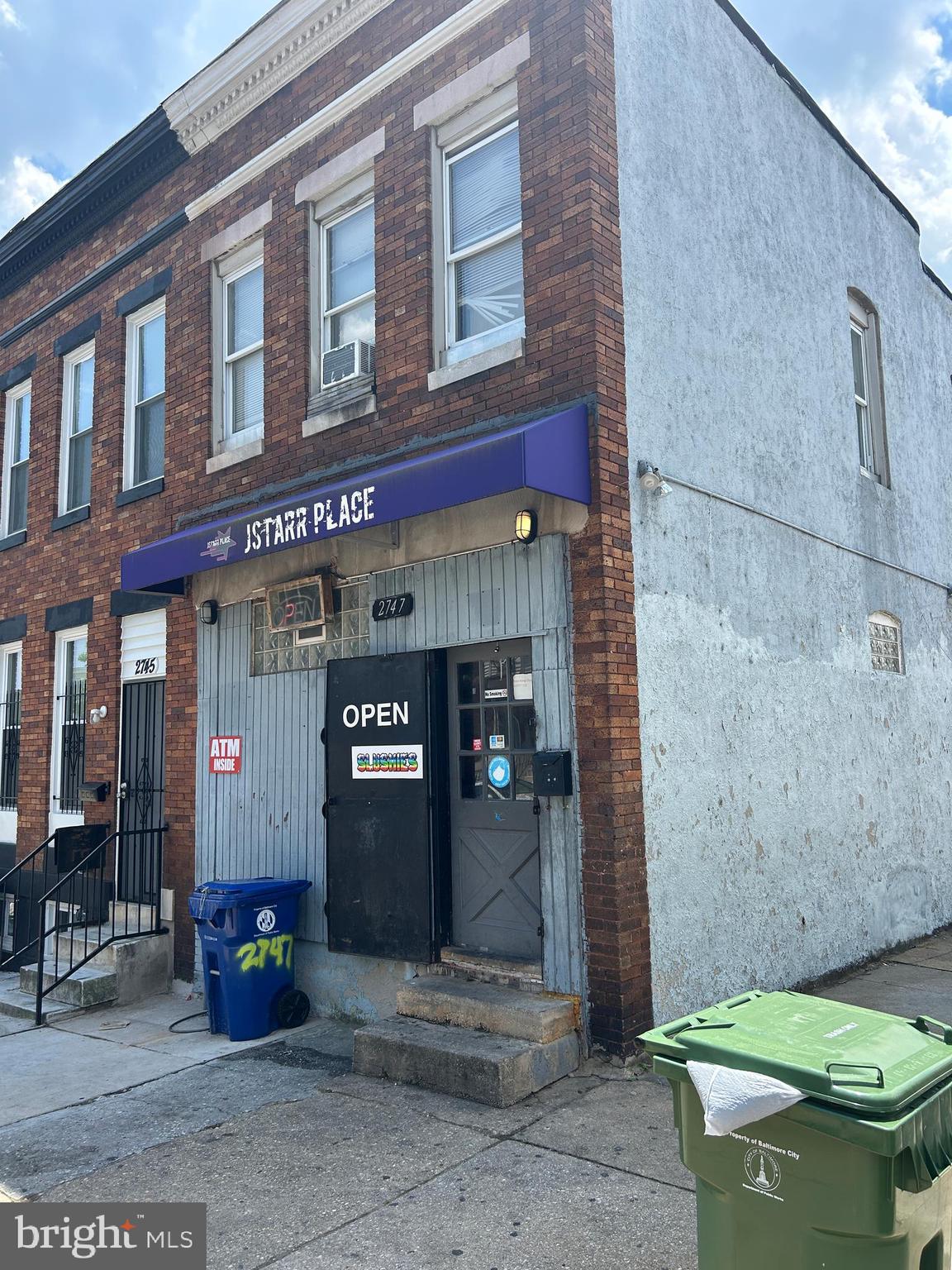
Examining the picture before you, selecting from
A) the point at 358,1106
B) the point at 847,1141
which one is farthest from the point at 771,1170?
the point at 358,1106

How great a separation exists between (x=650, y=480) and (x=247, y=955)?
14.5 ft

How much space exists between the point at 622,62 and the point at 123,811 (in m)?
7.99

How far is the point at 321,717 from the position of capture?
805cm

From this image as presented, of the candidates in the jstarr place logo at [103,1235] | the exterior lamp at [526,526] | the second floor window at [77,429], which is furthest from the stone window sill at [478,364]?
the second floor window at [77,429]

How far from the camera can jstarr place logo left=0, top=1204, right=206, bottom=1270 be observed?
4.09m

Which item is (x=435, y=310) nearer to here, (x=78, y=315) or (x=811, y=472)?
(x=811, y=472)

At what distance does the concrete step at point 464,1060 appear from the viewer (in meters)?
5.57

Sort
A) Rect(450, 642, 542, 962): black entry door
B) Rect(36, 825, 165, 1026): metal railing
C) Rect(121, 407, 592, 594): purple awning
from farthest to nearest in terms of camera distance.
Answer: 1. Rect(36, 825, 165, 1026): metal railing
2. Rect(450, 642, 542, 962): black entry door
3. Rect(121, 407, 592, 594): purple awning

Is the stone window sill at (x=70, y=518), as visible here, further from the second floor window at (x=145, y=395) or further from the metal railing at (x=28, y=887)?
the metal railing at (x=28, y=887)

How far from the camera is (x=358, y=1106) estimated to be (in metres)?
5.69

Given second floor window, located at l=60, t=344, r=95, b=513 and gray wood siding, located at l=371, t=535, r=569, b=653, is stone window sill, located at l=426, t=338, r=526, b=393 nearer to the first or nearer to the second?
gray wood siding, located at l=371, t=535, r=569, b=653

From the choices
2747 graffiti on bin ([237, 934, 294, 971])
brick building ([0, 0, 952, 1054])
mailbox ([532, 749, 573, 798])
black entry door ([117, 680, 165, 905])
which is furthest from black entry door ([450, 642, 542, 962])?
black entry door ([117, 680, 165, 905])

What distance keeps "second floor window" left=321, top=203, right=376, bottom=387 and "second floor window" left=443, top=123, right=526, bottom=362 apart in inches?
33.9

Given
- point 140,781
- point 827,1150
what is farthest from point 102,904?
point 827,1150
